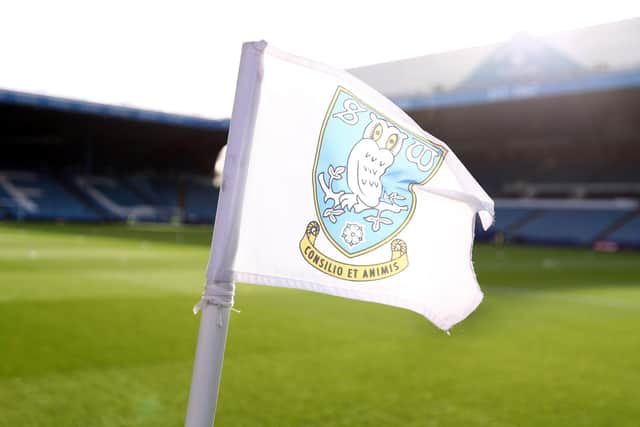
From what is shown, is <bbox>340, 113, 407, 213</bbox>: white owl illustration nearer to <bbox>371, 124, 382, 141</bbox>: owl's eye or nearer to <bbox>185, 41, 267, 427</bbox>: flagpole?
<bbox>371, 124, 382, 141</bbox>: owl's eye

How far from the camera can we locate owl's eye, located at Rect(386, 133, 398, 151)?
232cm

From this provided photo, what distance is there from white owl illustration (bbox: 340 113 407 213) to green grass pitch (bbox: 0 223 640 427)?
2.87 metres

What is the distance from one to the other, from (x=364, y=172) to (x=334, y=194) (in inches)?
5.2

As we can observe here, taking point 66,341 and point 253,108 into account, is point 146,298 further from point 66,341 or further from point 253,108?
point 253,108

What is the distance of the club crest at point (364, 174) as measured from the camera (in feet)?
7.36

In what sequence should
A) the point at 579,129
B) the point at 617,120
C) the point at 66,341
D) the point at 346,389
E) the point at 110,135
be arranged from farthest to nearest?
the point at 110,135 < the point at 579,129 < the point at 617,120 < the point at 66,341 < the point at 346,389

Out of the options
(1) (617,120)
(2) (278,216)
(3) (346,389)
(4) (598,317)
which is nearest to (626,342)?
(4) (598,317)

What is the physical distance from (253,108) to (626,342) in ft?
25.1

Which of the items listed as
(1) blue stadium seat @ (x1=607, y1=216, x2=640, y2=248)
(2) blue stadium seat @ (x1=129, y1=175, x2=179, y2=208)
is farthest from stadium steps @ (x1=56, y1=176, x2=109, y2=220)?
(1) blue stadium seat @ (x1=607, y1=216, x2=640, y2=248)

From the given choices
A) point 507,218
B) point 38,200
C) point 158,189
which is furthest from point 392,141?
point 158,189

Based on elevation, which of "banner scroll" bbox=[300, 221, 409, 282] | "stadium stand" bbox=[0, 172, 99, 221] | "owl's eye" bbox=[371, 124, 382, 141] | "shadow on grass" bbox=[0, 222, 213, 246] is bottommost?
"banner scroll" bbox=[300, 221, 409, 282]

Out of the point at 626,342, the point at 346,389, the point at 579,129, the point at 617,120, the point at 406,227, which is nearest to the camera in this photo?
the point at 406,227

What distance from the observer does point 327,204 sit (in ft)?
7.39

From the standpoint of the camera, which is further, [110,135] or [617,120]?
[110,135]
